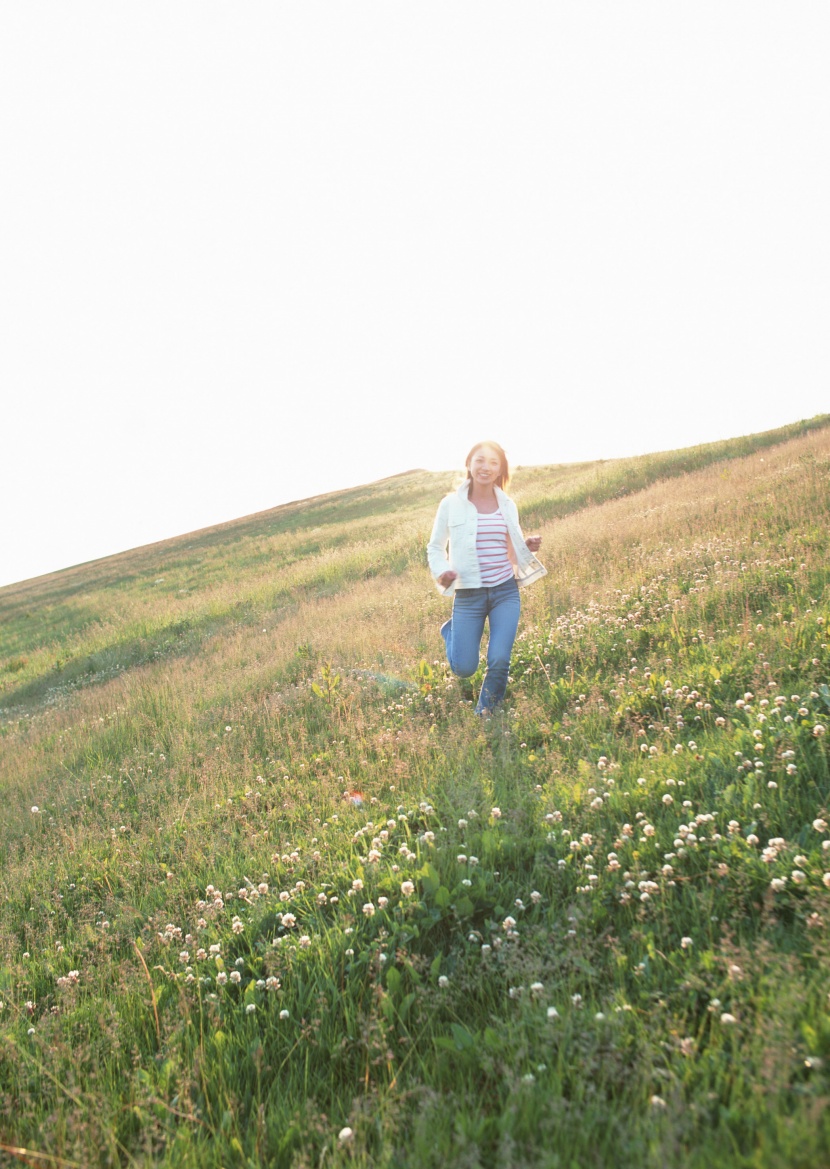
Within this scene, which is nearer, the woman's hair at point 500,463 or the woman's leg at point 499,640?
the woman's leg at point 499,640

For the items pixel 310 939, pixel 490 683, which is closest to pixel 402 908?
pixel 310 939

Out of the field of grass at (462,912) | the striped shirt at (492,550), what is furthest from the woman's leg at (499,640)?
the field of grass at (462,912)

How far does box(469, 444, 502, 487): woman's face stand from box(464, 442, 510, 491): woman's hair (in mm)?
29

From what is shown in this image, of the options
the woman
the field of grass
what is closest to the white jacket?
the woman

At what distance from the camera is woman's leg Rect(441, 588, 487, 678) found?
282 inches

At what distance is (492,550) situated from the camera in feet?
23.7

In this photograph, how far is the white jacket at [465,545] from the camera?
713cm

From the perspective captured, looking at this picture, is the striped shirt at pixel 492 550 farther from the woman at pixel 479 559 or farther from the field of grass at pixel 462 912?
the field of grass at pixel 462 912

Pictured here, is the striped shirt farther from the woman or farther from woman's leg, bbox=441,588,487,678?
woman's leg, bbox=441,588,487,678

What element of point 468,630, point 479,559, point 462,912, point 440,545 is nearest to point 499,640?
point 468,630

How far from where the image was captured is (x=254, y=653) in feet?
40.8

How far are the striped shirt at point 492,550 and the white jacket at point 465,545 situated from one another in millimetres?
59

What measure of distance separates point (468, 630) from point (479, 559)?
2.47 ft

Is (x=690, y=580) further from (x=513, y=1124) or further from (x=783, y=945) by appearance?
(x=513, y=1124)
